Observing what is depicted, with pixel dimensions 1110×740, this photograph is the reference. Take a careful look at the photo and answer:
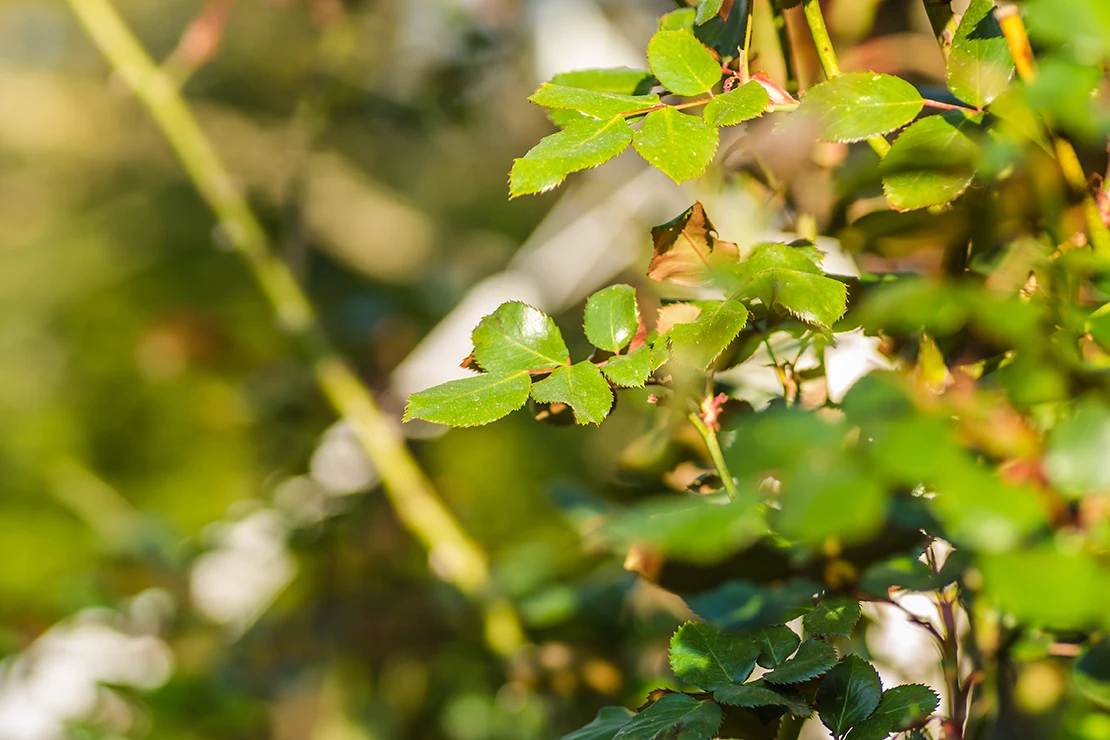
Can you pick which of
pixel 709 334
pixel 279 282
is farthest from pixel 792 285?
pixel 279 282

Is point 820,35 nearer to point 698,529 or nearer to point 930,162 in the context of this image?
point 930,162

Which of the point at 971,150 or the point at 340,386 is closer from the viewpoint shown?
the point at 971,150

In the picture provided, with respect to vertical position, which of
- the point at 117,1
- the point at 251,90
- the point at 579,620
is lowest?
the point at 579,620

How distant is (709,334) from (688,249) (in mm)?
73

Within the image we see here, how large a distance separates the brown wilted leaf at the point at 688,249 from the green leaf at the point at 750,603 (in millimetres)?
154

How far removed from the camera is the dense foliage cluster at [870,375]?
0.19 meters

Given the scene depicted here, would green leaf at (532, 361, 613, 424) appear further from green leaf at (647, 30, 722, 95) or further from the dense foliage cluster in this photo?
green leaf at (647, 30, 722, 95)

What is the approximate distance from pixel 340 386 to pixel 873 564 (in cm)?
68

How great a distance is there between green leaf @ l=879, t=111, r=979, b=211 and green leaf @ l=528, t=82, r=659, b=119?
100 mm

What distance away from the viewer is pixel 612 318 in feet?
1.11

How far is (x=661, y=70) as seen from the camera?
0.32 m

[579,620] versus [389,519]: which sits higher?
[389,519]

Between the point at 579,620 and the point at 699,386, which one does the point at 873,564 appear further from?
the point at 579,620

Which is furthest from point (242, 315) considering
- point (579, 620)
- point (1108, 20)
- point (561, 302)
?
point (1108, 20)
